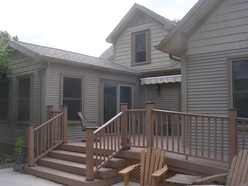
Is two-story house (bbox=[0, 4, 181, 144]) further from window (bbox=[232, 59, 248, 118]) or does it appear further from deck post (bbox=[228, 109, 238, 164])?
deck post (bbox=[228, 109, 238, 164])

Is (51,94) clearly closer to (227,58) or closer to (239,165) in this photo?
(227,58)

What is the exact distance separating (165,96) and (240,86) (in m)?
4.70

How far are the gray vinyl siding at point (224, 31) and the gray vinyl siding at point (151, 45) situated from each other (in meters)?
4.44

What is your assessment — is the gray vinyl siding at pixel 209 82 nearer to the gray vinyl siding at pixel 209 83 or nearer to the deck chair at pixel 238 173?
the gray vinyl siding at pixel 209 83

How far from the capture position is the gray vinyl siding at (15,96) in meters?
8.27

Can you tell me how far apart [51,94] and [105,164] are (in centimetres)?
315

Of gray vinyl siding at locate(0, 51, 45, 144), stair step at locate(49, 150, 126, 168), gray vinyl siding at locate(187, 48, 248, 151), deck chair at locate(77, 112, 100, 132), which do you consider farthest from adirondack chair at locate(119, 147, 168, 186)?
gray vinyl siding at locate(0, 51, 45, 144)

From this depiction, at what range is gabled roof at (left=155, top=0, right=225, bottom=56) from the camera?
6.40 meters

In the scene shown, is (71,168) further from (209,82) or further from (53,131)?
(209,82)

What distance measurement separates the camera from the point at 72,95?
27.7 feet

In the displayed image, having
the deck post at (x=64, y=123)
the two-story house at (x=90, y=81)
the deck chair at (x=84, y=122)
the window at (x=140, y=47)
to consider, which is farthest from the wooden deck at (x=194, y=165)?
the window at (x=140, y=47)

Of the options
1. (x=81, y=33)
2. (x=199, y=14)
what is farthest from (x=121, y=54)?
(x=81, y=33)

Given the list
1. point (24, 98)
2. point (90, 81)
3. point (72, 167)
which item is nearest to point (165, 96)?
point (90, 81)

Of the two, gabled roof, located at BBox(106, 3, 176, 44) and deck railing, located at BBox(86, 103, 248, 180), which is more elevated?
gabled roof, located at BBox(106, 3, 176, 44)
